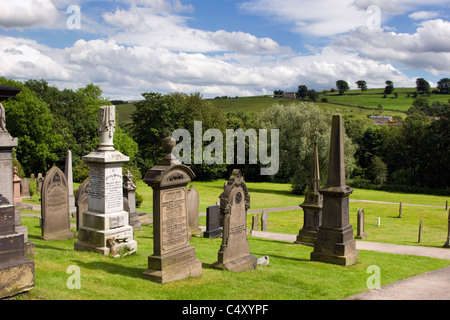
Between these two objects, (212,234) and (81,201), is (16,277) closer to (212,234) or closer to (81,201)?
(81,201)

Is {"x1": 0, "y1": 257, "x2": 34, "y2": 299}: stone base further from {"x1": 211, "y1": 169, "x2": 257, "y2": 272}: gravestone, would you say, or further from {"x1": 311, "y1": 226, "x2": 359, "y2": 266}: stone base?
{"x1": 311, "y1": 226, "x2": 359, "y2": 266}: stone base

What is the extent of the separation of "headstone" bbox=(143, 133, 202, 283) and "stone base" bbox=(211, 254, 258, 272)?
0.89 meters

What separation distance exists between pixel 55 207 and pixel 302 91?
115m

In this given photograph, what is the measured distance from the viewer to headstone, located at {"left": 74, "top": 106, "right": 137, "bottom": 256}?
1086 cm

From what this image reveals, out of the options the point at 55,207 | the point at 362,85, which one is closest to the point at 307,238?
the point at 55,207

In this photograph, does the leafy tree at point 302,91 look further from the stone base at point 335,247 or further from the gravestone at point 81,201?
the gravestone at point 81,201

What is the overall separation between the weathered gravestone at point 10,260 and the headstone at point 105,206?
4536 millimetres

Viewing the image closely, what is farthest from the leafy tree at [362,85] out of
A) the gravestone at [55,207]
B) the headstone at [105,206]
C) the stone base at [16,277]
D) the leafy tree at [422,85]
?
the stone base at [16,277]

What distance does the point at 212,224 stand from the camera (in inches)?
628

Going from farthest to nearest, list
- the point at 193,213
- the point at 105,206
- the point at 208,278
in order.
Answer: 1. the point at 193,213
2. the point at 105,206
3. the point at 208,278

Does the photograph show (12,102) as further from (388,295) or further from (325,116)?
(388,295)

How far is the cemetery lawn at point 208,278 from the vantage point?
7.22 metres

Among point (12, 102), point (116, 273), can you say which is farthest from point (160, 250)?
point (12, 102)
